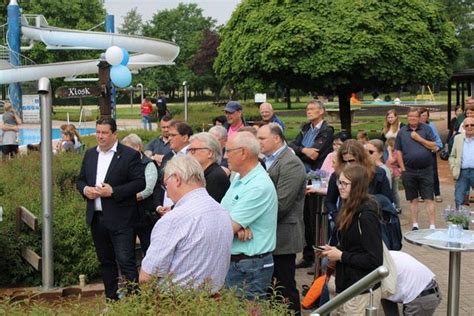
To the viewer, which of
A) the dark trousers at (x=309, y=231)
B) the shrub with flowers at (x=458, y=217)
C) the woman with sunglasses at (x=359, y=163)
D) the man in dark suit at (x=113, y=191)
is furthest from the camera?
the dark trousers at (x=309, y=231)

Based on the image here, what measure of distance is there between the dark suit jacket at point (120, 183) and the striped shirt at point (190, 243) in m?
2.36

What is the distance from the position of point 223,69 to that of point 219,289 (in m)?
19.5

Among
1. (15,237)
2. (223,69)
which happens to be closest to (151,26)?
(223,69)

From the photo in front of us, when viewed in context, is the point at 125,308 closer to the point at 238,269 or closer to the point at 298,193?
the point at 238,269

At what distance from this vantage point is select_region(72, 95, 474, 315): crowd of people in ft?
12.6

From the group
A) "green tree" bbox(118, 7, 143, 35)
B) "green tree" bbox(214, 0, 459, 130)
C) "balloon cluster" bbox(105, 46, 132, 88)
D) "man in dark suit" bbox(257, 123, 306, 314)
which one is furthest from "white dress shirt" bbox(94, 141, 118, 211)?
"green tree" bbox(118, 7, 143, 35)

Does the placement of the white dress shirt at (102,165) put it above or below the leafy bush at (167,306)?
above

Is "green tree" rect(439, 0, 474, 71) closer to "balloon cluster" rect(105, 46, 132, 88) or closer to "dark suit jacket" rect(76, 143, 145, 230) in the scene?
"balloon cluster" rect(105, 46, 132, 88)

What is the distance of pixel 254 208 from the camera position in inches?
186

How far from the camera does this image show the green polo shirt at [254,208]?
4711 millimetres

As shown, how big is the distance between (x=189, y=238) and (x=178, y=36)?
81199 millimetres

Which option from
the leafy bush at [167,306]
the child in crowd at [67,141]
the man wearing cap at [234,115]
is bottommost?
the leafy bush at [167,306]

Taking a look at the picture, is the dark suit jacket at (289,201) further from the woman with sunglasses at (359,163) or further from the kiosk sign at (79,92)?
the kiosk sign at (79,92)

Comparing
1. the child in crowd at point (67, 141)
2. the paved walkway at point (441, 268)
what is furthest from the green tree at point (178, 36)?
the paved walkway at point (441, 268)
